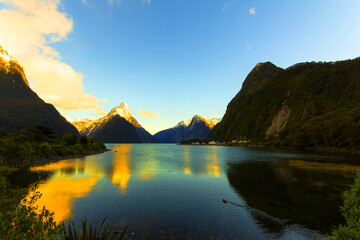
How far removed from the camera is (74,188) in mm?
29422

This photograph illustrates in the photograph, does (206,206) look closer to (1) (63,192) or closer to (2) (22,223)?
(2) (22,223)

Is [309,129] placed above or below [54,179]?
above

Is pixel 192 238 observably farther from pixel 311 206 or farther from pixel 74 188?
pixel 74 188

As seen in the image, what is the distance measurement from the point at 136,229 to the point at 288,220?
554 inches

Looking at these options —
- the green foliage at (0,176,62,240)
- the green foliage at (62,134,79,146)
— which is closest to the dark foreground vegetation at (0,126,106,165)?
the green foliage at (62,134,79,146)

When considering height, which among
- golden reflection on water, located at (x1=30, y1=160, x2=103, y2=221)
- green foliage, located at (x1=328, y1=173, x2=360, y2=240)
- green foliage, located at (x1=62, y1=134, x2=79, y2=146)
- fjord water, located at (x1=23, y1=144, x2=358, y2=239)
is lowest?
fjord water, located at (x1=23, y1=144, x2=358, y2=239)

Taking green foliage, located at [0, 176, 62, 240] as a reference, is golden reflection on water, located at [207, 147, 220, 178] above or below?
below

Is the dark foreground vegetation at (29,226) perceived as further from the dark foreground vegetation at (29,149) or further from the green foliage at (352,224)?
the dark foreground vegetation at (29,149)

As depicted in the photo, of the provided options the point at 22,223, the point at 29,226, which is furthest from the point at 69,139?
the point at 29,226

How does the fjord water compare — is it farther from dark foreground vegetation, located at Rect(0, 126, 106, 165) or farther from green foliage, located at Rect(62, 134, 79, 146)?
green foliage, located at Rect(62, 134, 79, 146)

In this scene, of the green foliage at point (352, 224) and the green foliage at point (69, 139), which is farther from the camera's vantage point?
the green foliage at point (69, 139)

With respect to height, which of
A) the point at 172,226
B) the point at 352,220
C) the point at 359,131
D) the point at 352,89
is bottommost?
the point at 172,226

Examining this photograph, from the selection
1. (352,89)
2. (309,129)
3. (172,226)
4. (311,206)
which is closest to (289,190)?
(311,206)

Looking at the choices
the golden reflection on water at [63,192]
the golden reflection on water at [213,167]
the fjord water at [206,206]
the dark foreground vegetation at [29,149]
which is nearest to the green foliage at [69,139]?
the dark foreground vegetation at [29,149]
